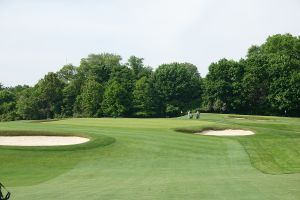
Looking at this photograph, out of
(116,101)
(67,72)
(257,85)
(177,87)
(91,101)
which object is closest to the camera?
(257,85)

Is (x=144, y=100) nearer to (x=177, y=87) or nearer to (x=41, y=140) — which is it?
(x=177, y=87)

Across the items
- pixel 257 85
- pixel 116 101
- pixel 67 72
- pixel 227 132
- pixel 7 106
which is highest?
pixel 67 72

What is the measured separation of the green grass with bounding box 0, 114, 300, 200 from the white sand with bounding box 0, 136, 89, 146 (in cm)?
59

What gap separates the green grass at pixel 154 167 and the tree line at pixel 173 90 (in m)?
45.6

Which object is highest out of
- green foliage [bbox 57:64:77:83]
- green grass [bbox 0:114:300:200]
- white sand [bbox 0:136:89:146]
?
green foliage [bbox 57:64:77:83]

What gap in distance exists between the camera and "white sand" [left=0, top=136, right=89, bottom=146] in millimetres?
28578

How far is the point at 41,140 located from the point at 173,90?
6560 cm

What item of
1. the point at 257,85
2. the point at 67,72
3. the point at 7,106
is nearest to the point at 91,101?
the point at 7,106

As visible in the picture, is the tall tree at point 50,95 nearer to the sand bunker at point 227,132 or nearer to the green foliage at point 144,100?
the green foliage at point 144,100

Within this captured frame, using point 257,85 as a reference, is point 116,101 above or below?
below

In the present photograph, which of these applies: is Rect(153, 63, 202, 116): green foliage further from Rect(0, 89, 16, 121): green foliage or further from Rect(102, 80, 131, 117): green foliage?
Rect(0, 89, 16, 121): green foliage

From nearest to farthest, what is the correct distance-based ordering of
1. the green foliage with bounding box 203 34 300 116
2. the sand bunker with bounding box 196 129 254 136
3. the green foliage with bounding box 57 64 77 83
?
the sand bunker with bounding box 196 129 254 136 → the green foliage with bounding box 203 34 300 116 → the green foliage with bounding box 57 64 77 83

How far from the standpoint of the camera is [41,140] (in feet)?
97.9

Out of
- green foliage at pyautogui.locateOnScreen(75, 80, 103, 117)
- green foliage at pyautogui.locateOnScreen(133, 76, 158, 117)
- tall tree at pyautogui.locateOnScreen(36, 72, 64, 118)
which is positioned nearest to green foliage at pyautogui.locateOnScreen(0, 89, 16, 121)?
tall tree at pyautogui.locateOnScreen(36, 72, 64, 118)
